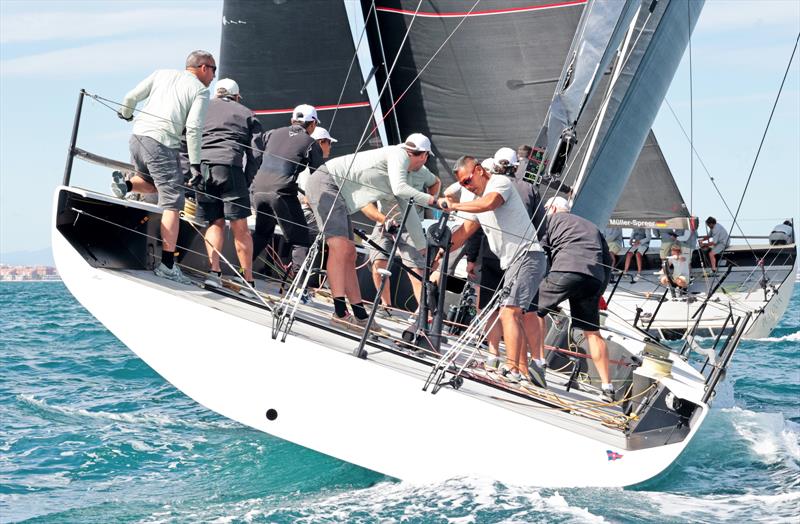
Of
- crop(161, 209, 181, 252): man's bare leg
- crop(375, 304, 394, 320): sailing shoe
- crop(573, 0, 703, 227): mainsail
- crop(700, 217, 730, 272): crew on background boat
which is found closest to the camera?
crop(161, 209, 181, 252): man's bare leg

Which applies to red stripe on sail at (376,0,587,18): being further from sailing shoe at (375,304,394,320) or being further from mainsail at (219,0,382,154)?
sailing shoe at (375,304,394,320)

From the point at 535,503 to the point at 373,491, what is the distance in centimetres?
91

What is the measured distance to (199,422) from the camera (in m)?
8.02

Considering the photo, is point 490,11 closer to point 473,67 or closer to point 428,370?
point 473,67

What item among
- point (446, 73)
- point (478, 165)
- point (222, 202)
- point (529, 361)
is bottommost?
point (529, 361)

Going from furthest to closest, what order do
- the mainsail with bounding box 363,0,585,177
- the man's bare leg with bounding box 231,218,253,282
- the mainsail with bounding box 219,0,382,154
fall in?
the mainsail with bounding box 219,0,382,154
the mainsail with bounding box 363,0,585,177
the man's bare leg with bounding box 231,218,253,282

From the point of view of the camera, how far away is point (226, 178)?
692 centimetres

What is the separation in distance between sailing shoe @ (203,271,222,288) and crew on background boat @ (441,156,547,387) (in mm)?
1780

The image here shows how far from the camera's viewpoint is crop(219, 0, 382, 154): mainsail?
43.7 feet

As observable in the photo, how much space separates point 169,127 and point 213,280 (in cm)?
118

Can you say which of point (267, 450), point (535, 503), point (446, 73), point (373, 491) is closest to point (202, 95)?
point (267, 450)

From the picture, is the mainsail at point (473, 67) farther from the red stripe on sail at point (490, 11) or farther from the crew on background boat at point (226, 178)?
the crew on background boat at point (226, 178)

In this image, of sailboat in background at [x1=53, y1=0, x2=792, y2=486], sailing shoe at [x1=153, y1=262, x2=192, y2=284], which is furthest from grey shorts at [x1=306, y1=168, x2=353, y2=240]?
sailing shoe at [x1=153, y1=262, x2=192, y2=284]

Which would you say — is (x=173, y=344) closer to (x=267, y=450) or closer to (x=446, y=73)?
(x=267, y=450)
